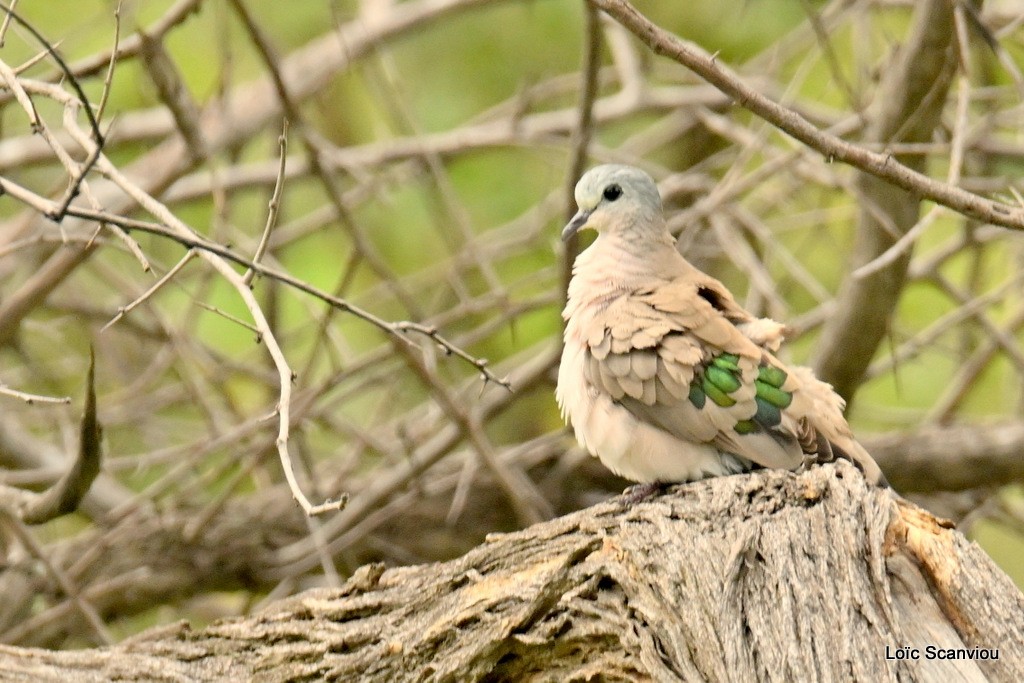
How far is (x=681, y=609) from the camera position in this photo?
9.36 ft

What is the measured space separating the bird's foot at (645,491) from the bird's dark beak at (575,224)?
0.93 metres

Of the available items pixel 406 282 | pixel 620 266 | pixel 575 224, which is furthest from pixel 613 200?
pixel 406 282

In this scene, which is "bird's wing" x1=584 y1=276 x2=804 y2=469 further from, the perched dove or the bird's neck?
the bird's neck

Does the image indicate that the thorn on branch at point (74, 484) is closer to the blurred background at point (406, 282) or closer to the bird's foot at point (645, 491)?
the blurred background at point (406, 282)

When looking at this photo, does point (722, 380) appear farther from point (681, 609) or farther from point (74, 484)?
point (74, 484)

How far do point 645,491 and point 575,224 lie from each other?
3.42 ft

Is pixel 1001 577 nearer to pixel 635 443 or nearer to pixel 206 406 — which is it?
pixel 635 443

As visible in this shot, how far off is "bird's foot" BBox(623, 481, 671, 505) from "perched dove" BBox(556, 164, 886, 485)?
24mm

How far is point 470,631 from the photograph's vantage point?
119 inches

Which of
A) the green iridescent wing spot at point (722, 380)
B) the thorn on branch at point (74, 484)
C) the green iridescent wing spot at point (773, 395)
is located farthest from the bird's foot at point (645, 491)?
the thorn on branch at point (74, 484)

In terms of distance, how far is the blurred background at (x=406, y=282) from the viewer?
4898mm

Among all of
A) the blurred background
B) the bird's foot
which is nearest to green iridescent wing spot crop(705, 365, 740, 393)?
the bird's foot

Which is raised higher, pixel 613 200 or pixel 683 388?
pixel 613 200

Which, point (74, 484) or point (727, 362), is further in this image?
point (727, 362)
